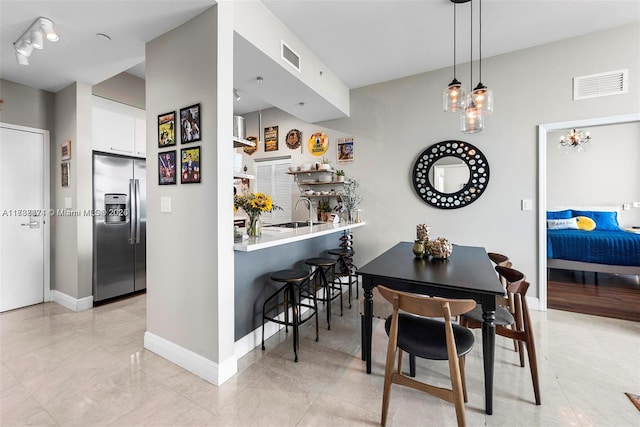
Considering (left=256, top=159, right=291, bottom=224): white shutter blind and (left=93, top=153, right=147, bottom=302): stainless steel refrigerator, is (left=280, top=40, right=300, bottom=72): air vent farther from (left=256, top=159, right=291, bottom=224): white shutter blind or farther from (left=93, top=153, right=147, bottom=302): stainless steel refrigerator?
(left=93, top=153, right=147, bottom=302): stainless steel refrigerator

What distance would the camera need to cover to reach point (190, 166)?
2.13 metres

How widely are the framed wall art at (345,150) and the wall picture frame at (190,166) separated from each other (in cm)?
272

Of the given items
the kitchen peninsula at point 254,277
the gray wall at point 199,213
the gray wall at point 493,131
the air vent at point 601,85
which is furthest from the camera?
the gray wall at point 493,131

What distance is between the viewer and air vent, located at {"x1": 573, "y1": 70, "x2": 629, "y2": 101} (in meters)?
2.96

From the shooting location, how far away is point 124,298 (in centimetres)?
376

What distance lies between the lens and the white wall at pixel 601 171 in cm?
544

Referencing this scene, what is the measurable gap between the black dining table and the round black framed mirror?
4.44 ft

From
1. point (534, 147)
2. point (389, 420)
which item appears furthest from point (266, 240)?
point (534, 147)

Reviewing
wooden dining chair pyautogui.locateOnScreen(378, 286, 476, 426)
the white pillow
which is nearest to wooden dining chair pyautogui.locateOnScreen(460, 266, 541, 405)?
wooden dining chair pyautogui.locateOnScreen(378, 286, 476, 426)

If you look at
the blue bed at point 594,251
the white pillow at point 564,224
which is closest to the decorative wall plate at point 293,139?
the blue bed at point 594,251

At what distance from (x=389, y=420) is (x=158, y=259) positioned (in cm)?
209

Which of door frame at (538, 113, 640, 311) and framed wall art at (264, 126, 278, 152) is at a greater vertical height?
framed wall art at (264, 126, 278, 152)

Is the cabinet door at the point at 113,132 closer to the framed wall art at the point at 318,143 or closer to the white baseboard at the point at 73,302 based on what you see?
the white baseboard at the point at 73,302

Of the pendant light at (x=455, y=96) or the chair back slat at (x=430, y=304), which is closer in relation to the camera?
the chair back slat at (x=430, y=304)
